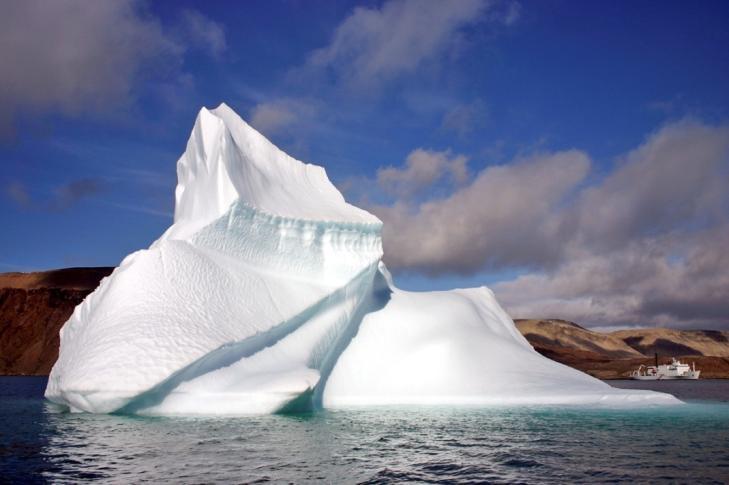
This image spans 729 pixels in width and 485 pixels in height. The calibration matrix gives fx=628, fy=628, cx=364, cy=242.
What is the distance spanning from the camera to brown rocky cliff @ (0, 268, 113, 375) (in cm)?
8081

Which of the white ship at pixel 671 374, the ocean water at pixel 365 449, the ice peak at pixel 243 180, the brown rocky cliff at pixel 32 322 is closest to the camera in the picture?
the ocean water at pixel 365 449

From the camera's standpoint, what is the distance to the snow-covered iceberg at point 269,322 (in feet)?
43.9

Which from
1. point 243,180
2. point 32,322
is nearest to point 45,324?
point 32,322

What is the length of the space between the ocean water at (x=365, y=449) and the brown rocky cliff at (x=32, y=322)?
76.1 meters

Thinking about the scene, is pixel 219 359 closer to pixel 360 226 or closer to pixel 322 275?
pixel 322 275

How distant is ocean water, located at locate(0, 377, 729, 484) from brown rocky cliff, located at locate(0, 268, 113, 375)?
7614 cm

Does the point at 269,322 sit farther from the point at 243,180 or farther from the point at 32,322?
the point at 32,322

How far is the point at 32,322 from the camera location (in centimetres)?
8569

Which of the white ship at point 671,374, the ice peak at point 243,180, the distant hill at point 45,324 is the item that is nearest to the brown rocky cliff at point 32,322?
the distant hill at point 45,324

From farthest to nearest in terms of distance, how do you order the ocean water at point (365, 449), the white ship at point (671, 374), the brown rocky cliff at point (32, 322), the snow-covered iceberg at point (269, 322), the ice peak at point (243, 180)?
the white ship at point (671, 374) → the brown rocky cliff at point (32, 322) → the ice peak at point (243, 180) → the snow-covered iceberg at point (269, 322) → the ocean water at point (365, 449)

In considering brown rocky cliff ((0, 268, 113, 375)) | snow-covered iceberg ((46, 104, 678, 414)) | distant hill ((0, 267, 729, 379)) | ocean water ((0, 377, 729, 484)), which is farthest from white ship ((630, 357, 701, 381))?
brown rocky cliff ((0, 268, 113, 375))

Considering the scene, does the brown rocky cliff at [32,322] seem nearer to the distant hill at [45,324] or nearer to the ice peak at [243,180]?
the distant hill at [45,324]

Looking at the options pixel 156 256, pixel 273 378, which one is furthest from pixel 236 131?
pixel 273 378

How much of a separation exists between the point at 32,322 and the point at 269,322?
82965 mm
